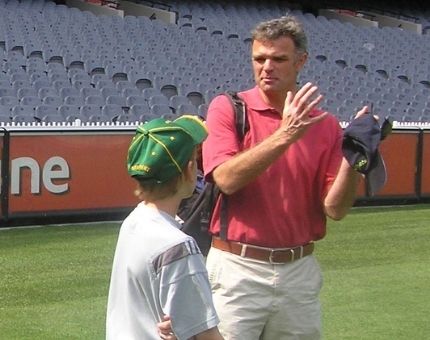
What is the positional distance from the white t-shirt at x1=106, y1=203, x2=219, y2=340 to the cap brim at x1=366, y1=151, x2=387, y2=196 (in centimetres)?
114

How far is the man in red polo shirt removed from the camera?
3.95 meters

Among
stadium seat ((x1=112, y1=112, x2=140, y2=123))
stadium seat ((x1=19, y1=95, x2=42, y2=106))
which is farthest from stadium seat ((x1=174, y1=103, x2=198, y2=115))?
stadium seat ((x1=19, y1=95, x2=42, y2=106))


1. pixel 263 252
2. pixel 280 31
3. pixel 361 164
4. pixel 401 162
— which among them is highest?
pixel 280 31

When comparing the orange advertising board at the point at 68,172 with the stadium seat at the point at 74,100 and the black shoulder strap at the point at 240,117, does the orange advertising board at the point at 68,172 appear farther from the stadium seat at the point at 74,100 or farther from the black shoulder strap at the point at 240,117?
the black shoulder strap at the point at 240,117

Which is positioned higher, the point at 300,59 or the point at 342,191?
the point at 300,59

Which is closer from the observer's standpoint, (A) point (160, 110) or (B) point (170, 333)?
(B) point (170, 333)

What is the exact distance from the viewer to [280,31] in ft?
13.1

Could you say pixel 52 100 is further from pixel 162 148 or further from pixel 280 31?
pixel 162 148

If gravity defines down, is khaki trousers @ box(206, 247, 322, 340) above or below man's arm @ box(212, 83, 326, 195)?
below

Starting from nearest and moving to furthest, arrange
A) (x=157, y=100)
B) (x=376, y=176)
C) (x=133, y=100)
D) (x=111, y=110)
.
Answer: (x=376, y=176) < (x=111, y=110) < (x=133, y=100) < (x=157, y=100)

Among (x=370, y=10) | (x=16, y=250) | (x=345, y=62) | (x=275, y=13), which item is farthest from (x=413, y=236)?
(x=370, y=10)

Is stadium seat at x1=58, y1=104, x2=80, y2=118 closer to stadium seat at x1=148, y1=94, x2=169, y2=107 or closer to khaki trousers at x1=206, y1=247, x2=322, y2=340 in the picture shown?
stadium seat at x1=148, y1=94, x2=169, y2=107

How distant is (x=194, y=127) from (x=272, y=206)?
3.14 ft

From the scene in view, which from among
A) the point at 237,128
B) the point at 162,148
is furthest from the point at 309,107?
the point at 162,148
